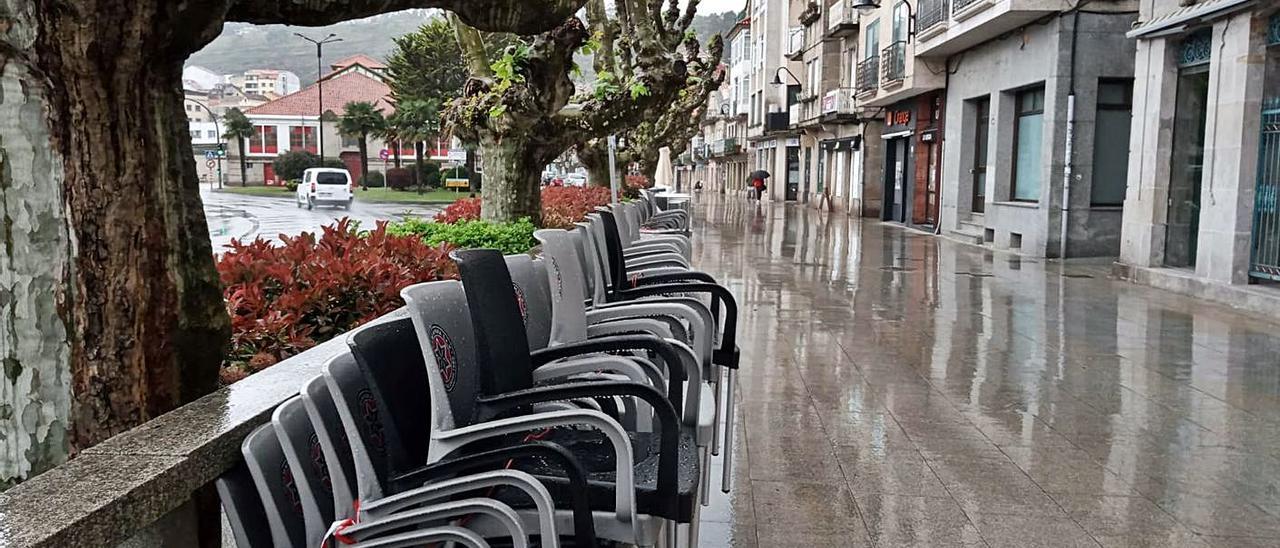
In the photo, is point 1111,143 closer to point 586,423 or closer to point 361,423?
point 586,423

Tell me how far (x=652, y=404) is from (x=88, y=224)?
164cm

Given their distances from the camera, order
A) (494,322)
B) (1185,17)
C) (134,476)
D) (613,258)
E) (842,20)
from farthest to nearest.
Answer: (842,20)
(1185,17)
(613,258)
(494,322)
(134,476)

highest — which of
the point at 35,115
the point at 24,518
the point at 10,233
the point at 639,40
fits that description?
the point at 639,40

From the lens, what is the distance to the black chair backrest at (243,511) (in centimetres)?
246

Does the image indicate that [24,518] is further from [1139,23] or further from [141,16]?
[1139,23]

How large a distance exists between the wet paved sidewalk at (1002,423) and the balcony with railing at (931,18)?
1109cm

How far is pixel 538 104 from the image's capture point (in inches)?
448

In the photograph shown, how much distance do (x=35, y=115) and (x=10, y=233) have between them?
33cm

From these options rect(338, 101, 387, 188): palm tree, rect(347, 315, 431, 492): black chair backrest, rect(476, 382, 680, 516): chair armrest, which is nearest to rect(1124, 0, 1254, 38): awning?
rect(476, 382, 680, 516): chair armrest

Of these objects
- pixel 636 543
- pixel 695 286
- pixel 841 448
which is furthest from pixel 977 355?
pixel 636 543

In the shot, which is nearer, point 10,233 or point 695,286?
point 10,233

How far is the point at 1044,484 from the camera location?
5.00 meters

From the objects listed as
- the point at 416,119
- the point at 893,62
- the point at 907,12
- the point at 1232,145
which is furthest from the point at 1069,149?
the point at 416,119

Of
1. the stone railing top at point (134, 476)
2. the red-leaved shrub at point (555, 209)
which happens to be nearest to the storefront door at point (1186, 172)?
the red-leaved shrub at point (555, 209)
